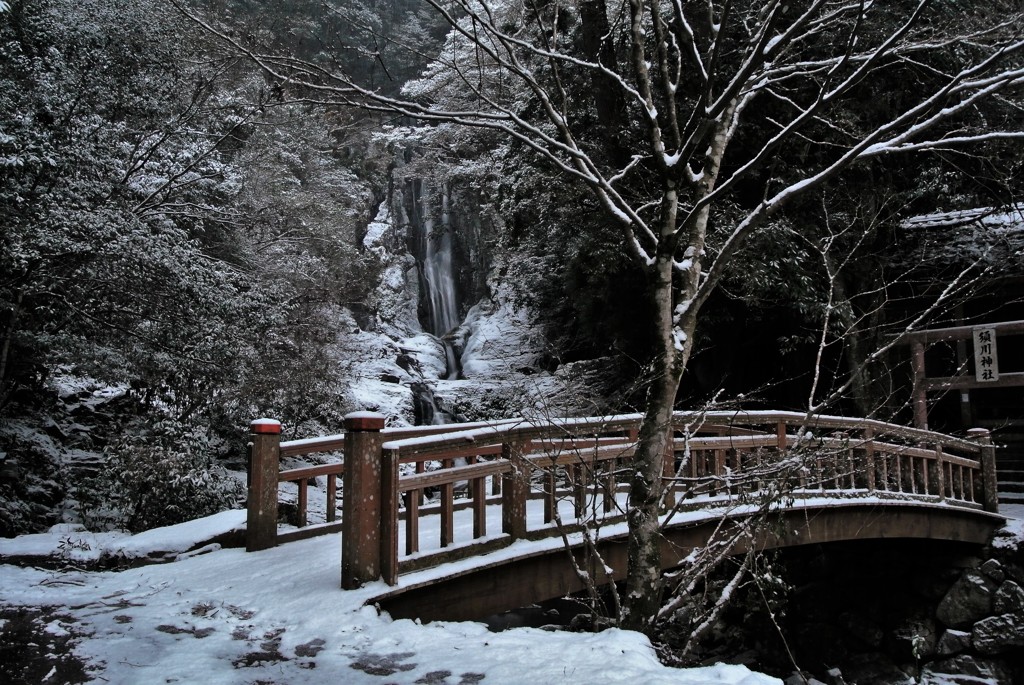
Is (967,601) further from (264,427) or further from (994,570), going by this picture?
(264,427)

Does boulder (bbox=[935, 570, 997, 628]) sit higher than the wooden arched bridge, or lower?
lower

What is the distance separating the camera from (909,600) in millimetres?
9320

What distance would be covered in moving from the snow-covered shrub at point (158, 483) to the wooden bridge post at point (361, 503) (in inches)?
226

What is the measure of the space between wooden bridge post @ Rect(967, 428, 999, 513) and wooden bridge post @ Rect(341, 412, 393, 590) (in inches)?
365

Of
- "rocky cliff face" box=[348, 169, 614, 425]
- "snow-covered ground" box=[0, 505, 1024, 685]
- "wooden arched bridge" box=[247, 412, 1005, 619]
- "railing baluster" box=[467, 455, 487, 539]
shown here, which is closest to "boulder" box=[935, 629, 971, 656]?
"wooden arched bridge" box=[247, 412, 1005, 619]

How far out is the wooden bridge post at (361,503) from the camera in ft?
14.6

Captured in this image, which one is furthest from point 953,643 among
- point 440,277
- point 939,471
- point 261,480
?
point 440,277

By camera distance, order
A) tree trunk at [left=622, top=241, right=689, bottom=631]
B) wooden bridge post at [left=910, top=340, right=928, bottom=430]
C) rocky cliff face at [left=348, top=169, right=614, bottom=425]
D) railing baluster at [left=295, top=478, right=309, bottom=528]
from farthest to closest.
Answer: rocky cliff face at [left=348, top=169, right=614, bottom=425]
wooden bridge post at [left=910, top=340, right=928, bottom=430]
railing baluster at [left=295, top=478, right=309, bottom=528]
tree trunk at [left=622, top=241, right=689, bottom=631]

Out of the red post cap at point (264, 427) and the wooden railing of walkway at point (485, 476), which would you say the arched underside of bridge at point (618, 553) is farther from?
the red post cap at point (264, 427)

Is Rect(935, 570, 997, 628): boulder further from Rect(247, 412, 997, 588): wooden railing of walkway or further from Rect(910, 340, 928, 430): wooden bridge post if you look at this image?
Rect(247, 412, 997, 588): wooden railing of walkway

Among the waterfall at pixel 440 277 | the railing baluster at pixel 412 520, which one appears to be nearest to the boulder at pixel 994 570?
the railing baluster at pixel 412 520

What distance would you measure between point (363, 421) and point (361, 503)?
1.68ft

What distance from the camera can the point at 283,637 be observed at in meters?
3.87

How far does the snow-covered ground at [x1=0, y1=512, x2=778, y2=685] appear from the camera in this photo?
3.21 meters
